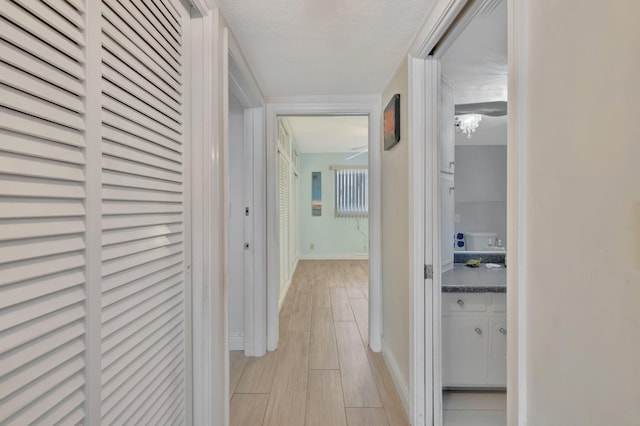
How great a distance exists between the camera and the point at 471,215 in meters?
3.50

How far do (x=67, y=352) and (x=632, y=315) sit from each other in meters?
1.08

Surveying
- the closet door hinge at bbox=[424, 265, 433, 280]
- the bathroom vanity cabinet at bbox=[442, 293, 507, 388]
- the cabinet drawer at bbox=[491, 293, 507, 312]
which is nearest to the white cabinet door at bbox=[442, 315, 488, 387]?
the bathroom vanity cabinet at bbox=[442, 293, 507, 388]

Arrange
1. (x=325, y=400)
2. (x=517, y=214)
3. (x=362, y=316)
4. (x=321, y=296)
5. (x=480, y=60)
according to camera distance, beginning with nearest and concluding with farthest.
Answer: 1. (x=517, y=214)
2. (x=325, y=400)
3. (x=480, y=60)
4. (x=362, y=316)
5. (x=321, y=296)

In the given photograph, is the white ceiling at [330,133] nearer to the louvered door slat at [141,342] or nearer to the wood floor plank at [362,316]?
the wood floor plank at [362,316]

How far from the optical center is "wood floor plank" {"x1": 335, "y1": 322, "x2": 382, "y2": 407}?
6.81 ft

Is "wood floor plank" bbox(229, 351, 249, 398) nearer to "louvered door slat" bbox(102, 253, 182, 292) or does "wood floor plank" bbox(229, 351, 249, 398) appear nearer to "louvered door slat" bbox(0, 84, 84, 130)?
"louvered door slat" bbox(102, 253, 182, 292)

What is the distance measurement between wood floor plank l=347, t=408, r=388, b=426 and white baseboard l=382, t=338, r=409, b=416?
0.15 m

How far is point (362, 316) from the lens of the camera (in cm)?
366

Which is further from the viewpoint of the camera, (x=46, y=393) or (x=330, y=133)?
(x=330, y=133)

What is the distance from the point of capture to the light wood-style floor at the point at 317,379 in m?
1.92

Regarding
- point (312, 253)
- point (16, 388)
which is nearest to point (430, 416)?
point (16, 388)

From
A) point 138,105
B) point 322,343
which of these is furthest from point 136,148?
point 322,343

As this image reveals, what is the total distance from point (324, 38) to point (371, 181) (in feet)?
4.40

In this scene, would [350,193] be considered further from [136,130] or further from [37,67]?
[37,67]
